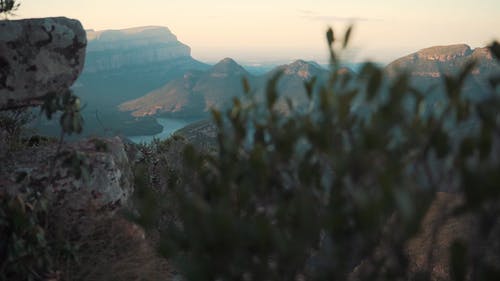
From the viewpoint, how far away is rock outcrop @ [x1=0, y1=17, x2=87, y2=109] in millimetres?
8250

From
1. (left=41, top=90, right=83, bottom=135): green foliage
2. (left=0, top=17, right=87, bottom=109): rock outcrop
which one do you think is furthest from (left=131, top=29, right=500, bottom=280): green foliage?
(left=0, top=17, right=87, bottom=109): rock outcrop

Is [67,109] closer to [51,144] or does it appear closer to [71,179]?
[71,179]

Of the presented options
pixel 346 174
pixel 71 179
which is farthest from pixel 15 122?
pixel 346 174

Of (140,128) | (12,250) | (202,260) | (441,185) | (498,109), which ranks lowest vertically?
(140,128)

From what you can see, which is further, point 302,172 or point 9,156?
point 9,156

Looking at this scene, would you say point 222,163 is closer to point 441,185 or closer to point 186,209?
point 186,209

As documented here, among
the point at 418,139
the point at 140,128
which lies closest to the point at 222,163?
the point at 418,139

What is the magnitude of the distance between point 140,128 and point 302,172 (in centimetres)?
17652

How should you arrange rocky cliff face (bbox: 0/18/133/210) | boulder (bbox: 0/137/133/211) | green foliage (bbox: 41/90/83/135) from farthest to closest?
rocky cliff face (bbox: 0/18/133/210), boulder (bbox: 0/137/133/211), green foliage (bbox: 41/90/83/135)

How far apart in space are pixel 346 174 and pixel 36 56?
794cm

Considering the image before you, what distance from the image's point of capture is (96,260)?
627cm

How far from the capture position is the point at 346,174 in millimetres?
2338

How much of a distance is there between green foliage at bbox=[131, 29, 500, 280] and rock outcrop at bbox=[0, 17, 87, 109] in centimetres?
689

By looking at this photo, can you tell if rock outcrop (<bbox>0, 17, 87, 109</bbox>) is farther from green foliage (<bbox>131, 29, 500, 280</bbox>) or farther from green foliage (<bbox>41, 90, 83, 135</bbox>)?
green foliage (<bbox>131, 29, 500, 280</bbox>)
